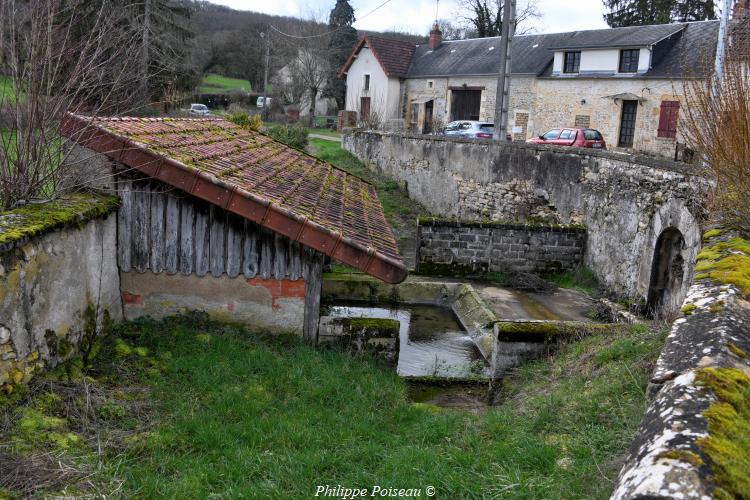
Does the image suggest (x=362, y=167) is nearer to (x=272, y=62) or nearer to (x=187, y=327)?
(x=187, y=327)

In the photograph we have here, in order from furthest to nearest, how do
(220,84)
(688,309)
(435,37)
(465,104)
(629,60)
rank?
Result: 1. (220,84)
2. (435,37)
3. (465,104)
4. (629,60)
5. (688,309)

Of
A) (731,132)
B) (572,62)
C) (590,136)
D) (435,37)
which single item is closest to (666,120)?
(590,136)

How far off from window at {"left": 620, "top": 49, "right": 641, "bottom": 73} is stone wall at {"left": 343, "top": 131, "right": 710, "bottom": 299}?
44.3 feet

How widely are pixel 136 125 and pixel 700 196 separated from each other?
8277 mm

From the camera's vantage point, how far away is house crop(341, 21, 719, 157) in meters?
29.4

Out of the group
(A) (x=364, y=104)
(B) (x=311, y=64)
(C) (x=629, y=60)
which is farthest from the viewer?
(B) (x=311, y=64)

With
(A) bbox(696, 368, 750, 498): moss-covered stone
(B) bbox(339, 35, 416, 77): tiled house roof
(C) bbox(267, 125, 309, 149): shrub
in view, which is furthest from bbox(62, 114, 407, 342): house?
(B) bbox(339, 35, 416, 77): tiled house roof

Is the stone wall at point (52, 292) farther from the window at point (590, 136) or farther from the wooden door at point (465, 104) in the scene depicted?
the wooden door at point (465, 104)

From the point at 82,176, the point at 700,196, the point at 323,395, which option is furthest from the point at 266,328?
the point at 700,196

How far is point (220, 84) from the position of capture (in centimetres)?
5969

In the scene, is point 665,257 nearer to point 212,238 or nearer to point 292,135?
point 212,238

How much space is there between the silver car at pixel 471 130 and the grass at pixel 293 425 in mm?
23087

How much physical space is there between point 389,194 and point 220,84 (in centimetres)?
4053

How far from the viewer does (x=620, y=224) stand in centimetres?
1338
